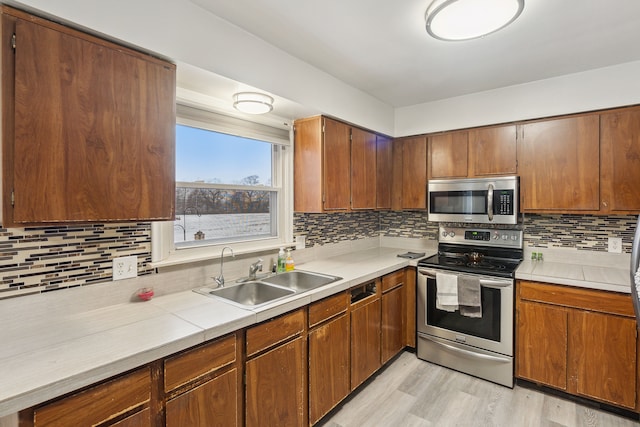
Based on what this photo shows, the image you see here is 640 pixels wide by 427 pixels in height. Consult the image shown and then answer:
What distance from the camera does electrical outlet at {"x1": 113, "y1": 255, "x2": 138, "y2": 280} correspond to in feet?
5.30

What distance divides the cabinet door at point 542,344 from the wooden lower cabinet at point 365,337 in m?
1.04

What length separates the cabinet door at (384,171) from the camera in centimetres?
312

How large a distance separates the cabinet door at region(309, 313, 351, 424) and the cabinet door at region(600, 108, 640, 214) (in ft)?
6.94

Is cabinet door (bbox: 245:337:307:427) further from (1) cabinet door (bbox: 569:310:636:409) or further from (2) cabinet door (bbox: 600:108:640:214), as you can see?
(2) cabinet door (bbox: 600:108:640:214)

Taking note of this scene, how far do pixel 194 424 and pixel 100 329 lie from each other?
0.55 m

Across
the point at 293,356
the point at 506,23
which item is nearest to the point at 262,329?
the point at 293,356

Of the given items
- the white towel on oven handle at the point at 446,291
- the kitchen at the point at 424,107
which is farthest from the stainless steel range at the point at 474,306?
the kitchen at the point at 424,107

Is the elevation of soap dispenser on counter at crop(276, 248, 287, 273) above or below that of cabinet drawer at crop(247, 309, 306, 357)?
above

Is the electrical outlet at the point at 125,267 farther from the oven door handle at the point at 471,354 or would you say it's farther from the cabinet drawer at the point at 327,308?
the oven door handle at the point at 471,354

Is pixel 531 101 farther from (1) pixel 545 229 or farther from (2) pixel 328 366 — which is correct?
(2) pixel 328 366

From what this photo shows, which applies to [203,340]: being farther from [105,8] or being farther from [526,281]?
[526,281]

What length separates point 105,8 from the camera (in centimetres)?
129

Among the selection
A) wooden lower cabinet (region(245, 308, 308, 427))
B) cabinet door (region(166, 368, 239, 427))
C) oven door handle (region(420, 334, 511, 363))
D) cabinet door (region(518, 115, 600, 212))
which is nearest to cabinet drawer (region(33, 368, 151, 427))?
cabinet door (region(166, 368, 239, 427))

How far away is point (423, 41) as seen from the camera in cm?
195
